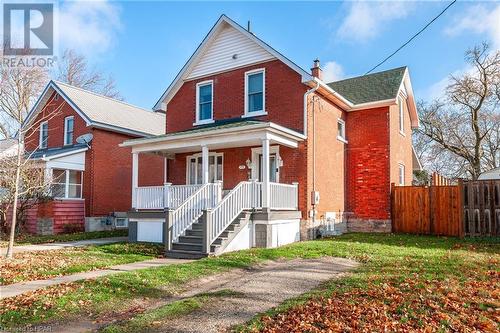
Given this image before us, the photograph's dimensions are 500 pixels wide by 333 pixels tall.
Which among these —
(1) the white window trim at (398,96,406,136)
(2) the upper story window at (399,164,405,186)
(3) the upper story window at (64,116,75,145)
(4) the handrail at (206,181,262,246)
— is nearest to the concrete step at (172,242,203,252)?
(4) the handrail at (206,181,262,246)

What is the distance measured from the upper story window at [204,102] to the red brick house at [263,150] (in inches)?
1.9

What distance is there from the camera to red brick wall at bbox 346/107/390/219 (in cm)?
1730

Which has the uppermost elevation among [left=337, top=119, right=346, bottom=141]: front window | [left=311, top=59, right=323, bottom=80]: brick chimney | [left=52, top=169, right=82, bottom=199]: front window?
[left=311, top=59, right=323, bottom=80]: brick chimney

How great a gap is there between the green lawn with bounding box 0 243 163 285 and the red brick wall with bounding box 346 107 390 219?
942cm

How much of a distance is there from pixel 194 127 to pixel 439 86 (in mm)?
24118

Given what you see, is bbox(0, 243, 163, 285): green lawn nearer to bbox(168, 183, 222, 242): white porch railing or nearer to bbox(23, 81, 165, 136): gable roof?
bbox(168, 183, 222, 242): white porch railing

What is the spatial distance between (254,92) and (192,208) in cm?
637

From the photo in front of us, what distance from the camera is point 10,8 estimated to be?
1183 cm

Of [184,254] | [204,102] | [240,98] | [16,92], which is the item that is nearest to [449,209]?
[240,98]

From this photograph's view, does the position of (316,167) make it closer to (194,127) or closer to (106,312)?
(194,127)

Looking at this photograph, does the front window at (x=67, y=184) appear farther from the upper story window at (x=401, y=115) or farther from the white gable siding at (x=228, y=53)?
the upper story window at (x=401, y=115)

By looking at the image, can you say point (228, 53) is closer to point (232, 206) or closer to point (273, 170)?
point (273, 170)

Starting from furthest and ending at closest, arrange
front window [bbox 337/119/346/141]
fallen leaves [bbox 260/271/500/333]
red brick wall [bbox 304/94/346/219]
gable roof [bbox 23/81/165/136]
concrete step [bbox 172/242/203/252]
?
gable roof [bbox 23/81/165/136]
front window [bbox 337/119/346/141]
red brick wall [bbox 304/94/346/219]
concrete step [bbox 172/242/203/252]
fallen leaves [bbox 260/271/500/333]

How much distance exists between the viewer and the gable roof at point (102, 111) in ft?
70.3
